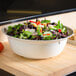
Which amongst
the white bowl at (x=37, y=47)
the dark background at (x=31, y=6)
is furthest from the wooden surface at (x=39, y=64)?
the dark background at (x=31, y=6)

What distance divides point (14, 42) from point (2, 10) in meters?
0.27

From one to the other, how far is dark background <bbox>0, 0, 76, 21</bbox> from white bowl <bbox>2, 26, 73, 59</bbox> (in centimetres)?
25

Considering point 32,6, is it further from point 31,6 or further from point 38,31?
point 38,31

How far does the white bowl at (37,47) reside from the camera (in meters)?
1.12

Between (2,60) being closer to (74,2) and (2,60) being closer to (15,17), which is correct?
(15,17)

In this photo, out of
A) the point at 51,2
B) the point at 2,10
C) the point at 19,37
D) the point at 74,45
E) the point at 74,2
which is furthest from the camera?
the point at 74,2

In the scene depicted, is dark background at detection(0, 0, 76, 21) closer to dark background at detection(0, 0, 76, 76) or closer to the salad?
dark background at detection(0, 0, 76, 76)

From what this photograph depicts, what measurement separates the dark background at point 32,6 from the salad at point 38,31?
150 mm

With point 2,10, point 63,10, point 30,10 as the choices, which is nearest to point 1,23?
point 2,10

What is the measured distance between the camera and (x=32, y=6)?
1500mm

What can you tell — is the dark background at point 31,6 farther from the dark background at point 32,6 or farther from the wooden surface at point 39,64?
the wooden surface at point 39,64

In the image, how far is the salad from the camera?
3.75 ft

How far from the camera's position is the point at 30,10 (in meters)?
1.49

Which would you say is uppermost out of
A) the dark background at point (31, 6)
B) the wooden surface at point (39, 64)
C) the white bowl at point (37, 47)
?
the dark background at point (31, 6)
